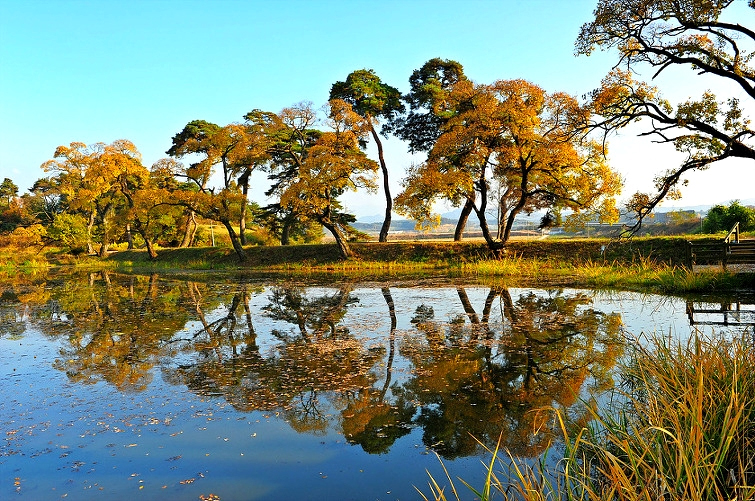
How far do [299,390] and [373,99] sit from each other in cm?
2642

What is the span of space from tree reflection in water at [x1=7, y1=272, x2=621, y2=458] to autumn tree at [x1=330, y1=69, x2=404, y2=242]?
1794 centimetres

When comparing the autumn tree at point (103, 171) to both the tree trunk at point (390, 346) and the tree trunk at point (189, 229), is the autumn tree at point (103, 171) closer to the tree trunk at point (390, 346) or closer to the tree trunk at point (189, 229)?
the tree trunk at point (189, 229)

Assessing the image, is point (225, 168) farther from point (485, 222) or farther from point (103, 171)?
point (485, 222)

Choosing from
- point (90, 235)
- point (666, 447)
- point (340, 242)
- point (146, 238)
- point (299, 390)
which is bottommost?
point (299, 390)

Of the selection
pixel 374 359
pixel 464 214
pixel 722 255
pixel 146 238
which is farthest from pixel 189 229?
pixel 722 255

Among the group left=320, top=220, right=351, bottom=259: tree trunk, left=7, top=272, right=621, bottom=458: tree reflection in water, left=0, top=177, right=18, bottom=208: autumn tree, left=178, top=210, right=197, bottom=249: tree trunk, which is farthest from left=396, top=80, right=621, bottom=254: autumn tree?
left=0, top=177, right=18, bottom=208: autumn tree

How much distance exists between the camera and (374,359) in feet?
26.6

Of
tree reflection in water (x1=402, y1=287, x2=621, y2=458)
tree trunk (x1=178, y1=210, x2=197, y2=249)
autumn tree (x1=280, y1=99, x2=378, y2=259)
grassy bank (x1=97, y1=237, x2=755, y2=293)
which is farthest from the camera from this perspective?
tree trunk (x1=178, y1=210, x2=197, y2=249)

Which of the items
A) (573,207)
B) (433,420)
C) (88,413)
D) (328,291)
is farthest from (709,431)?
(573,207)

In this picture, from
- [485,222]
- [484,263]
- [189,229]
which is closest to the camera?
[484,263]

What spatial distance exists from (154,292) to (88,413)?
13834 mm

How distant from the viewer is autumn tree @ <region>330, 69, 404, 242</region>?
30.5 metres

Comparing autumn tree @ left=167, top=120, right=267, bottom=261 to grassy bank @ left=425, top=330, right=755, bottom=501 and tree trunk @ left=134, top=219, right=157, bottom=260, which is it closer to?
tree trunk @ left=134, top=219, right=157, bottom=260

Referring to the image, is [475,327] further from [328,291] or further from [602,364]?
[328,291]
